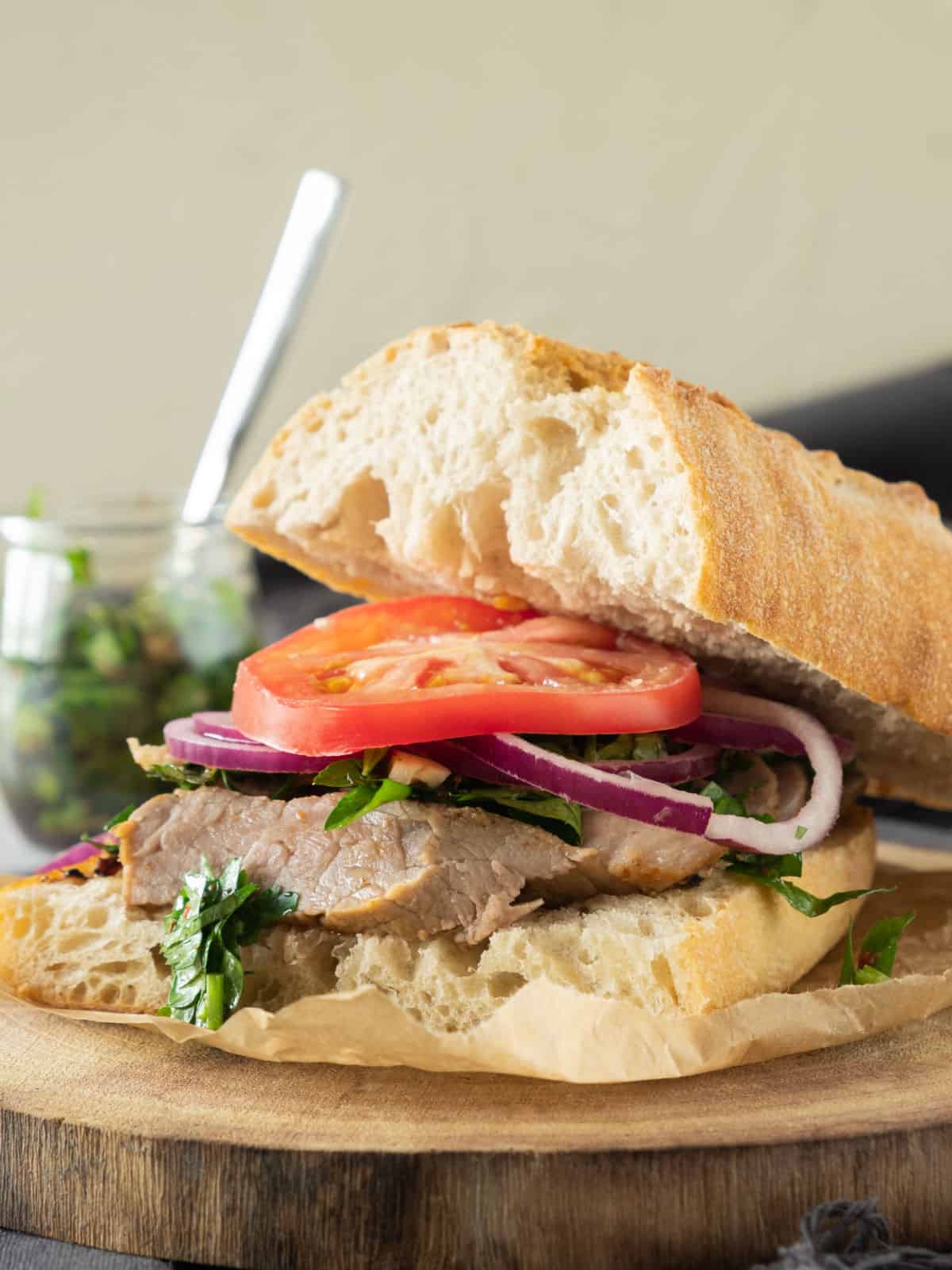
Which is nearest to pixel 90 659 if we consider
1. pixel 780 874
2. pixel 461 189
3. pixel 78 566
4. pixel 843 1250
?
pixel 78 566

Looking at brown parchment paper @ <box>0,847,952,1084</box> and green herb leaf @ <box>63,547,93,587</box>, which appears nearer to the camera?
brown parchment paper @ <box>0,847,952,1084</box>

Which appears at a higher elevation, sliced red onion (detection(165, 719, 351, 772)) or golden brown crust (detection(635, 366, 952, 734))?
golden brown crust (detection(635, 366, 952, 734))

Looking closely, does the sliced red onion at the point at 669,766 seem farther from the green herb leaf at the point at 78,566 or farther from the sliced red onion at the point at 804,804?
the green herb leaf at the point at 78,566

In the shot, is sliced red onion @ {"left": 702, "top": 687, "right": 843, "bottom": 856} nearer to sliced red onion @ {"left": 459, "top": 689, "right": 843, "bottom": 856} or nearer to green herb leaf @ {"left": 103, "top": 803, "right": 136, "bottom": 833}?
sliced red onion @ {"left": 459, "top": 689, "right": 843, "bottom": 856}

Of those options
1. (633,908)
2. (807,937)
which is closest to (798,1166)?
(633,908)

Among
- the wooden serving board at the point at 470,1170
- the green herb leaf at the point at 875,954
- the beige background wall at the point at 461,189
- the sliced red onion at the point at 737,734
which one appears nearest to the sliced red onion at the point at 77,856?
the wooden serving board at the point at 470,1170

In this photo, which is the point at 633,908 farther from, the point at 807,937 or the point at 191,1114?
the point at 191,1114

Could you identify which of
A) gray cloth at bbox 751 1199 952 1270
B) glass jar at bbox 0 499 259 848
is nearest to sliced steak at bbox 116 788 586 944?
gray cloth at bbox 751 1199 952 1270
